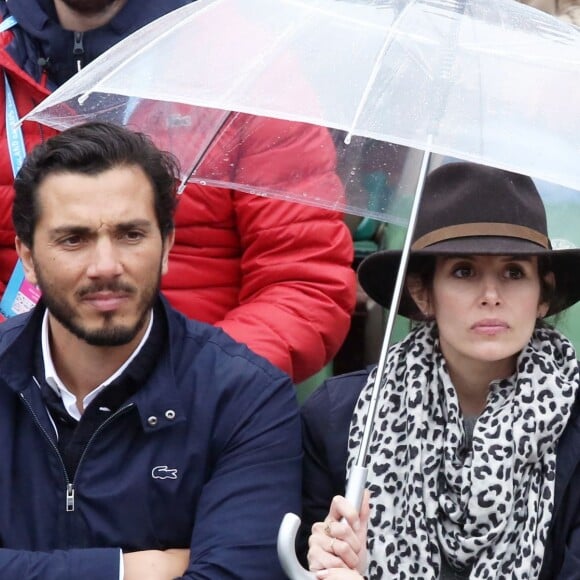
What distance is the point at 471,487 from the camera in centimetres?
297

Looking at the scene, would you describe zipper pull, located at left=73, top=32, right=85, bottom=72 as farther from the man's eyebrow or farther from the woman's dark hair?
the woman's dark hair

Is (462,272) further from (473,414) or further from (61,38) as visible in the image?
(61,38)

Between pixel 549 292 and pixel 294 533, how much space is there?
39.1 inches

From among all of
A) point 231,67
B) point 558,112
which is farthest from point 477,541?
point 231,67

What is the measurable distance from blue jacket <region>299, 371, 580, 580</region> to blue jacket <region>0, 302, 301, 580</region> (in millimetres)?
98

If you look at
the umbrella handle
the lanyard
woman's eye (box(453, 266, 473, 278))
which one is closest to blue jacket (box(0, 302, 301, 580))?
the umbrella handle

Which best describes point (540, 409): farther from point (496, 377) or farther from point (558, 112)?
point (558, 112)

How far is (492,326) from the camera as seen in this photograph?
296 cm

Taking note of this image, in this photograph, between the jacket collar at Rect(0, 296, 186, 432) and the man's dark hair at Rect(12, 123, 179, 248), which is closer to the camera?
the jacket collar at Rect(0, 296, 186, 432)

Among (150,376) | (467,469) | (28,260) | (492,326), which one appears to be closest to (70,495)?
(150,376)

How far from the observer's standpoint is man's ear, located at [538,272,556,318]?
10.1ft

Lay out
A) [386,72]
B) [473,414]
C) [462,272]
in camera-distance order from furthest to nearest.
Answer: [473,414] → [462,272] → [386,72]

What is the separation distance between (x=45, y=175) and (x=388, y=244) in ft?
5.52

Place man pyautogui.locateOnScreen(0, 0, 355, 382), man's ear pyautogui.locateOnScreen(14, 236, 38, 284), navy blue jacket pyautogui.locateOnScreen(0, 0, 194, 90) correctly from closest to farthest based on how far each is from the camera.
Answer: man's ear pyautogui.locateOnScreen(14, 236, 38, 284) < man pyautogui.locateOnScreen(0, 0, 355, 382) < navy blue jacket pyautogui.locateOnScreen(0, 0, 194, 90)
